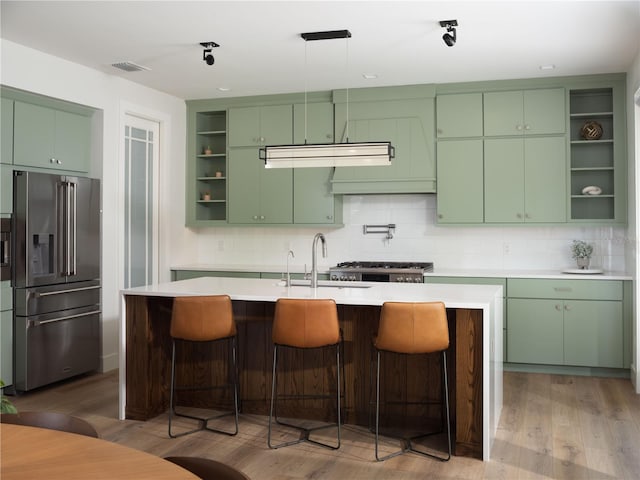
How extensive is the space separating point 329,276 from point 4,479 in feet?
15.6

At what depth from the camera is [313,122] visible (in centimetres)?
639

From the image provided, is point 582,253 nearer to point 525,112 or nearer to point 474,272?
point 474,272

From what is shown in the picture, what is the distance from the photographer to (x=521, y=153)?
5.81 metres

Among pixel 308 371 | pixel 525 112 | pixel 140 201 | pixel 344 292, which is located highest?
pixel 525 112

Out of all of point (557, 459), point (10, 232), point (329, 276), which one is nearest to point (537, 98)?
point (329, 276)

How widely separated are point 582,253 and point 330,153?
2917 millimetres

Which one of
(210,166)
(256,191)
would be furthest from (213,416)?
(210,166)

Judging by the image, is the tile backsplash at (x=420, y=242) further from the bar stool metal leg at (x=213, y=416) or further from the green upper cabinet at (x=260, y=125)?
the bar stool metal leg at (x=213, y=416)

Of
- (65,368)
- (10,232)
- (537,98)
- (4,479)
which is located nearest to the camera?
(4,479)

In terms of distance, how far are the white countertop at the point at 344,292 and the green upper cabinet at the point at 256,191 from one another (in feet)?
6.59

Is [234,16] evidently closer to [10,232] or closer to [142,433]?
[10,232]

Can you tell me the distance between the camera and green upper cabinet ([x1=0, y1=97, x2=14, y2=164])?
15.4ft

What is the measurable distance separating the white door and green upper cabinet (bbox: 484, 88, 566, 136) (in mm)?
3377

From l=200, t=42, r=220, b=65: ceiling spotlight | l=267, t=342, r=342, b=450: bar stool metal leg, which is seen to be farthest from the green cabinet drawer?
l=200, t=42, r=220, b=65: ceiling spotlight
